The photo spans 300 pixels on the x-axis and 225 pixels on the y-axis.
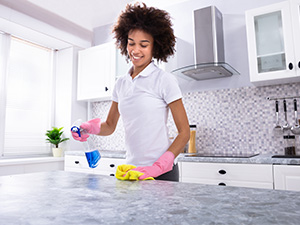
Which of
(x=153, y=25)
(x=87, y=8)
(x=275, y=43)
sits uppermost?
(x=87, y=8)

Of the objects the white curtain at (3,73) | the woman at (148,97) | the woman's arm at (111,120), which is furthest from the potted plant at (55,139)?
the woman at (148,97)

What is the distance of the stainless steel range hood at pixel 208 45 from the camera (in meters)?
2.41

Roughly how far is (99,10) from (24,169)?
2.16m

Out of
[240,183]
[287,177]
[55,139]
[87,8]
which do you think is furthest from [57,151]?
[287,177]

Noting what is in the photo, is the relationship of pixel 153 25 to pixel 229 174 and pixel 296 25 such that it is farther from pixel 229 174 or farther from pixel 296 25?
pixel 296 25

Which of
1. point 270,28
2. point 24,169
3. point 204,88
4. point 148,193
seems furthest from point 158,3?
point 148,193

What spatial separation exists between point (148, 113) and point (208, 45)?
1511 millimetres

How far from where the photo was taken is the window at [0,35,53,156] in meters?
3.01

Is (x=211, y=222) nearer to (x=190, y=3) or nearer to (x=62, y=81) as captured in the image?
(x=190, y=3)

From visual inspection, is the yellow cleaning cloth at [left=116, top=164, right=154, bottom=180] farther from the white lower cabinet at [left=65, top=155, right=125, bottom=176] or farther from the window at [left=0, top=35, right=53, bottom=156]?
the window at [left=0, top=35, right=53, bottom=156]

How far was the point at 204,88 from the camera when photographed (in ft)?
8.91

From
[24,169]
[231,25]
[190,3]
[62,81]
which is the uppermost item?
[190,3]

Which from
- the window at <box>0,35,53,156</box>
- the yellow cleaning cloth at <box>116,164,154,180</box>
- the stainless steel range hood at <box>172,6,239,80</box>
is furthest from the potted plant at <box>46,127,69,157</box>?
the yellow cleaning cloth at <box>116,164,154,180</box>

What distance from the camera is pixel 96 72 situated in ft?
10.4
